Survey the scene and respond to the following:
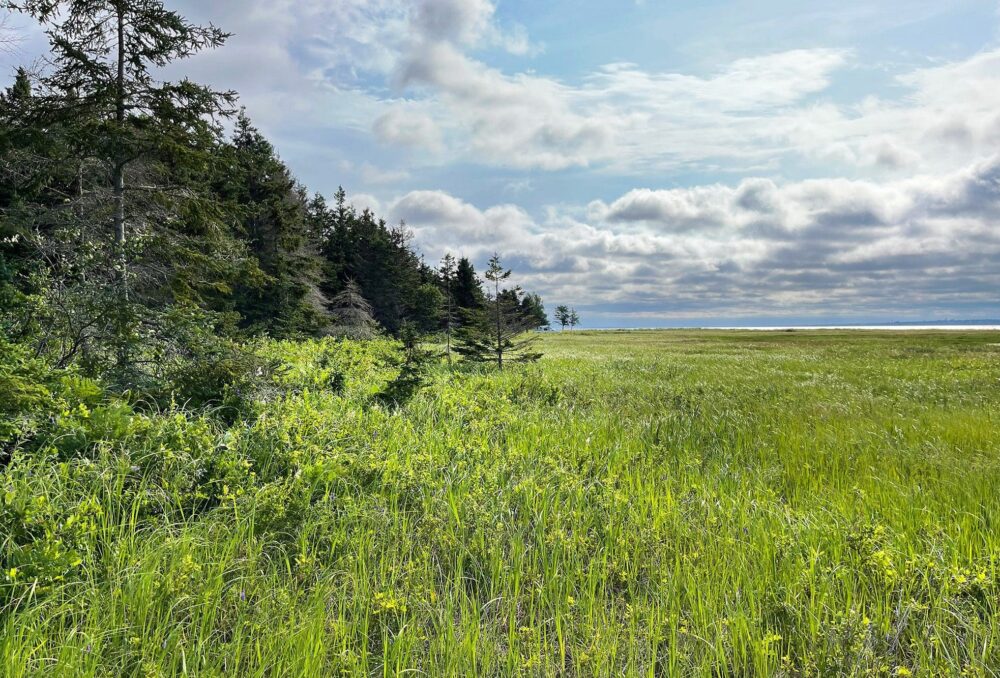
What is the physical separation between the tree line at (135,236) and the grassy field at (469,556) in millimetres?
1817

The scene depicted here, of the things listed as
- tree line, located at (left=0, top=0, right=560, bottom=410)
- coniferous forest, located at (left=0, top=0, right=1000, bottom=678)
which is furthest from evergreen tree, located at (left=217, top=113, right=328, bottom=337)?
coniferous forest, located at (left=0, top=0, right=1000, bottom=678)

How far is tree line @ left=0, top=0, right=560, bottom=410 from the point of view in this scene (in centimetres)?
584

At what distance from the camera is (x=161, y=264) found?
13.3 metres

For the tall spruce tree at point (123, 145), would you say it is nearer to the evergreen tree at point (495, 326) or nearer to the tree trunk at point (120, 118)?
the tree trunk at point (120, 118)

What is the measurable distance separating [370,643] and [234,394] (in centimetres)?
434

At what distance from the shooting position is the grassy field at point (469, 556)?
2.62m

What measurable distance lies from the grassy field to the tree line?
1817mm

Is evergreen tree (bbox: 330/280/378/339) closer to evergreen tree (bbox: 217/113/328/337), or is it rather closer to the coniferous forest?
evergreen tree (bbox: 217/113/328/337)

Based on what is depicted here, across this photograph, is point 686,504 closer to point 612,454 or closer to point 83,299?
point 612,454

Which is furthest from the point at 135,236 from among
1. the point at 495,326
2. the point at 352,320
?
the point at 352,320

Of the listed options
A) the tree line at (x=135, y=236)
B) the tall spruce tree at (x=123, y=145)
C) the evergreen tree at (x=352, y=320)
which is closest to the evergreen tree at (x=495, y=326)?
the tree line at (x=135, y=236)

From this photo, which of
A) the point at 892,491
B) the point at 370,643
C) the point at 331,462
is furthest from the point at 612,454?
the point at 370,643

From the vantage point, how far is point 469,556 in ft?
12.0

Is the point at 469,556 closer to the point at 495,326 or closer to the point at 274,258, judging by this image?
the point at 495,326
